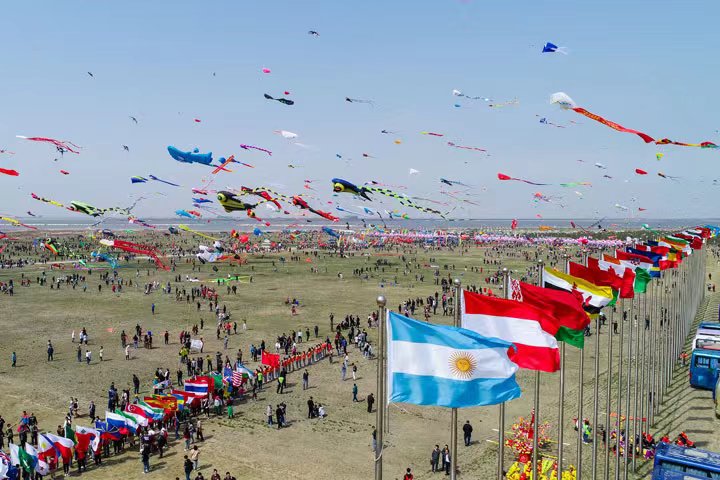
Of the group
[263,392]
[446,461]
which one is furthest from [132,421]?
[446,461]

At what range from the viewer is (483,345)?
8.43 meters

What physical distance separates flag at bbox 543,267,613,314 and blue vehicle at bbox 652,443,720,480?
4679 millimetres

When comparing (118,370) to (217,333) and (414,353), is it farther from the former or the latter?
(414,353)

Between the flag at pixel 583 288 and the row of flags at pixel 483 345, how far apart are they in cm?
3

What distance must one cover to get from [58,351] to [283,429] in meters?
19.6

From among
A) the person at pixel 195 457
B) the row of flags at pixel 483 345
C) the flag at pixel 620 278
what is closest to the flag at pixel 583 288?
the row of flags at pixel 483 345

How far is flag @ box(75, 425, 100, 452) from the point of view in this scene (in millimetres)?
Answer: 17906

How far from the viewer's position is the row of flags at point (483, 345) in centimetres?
834

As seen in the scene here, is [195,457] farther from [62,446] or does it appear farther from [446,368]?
[446,368]

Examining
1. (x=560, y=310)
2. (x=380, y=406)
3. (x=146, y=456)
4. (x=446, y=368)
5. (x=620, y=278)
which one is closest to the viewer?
(x=380, y=406)

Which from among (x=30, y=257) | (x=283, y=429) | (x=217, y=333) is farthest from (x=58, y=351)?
(x=30, y=257)

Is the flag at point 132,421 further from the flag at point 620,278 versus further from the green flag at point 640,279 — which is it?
the green flag at point 640,279

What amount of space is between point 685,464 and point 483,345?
32.2 ft

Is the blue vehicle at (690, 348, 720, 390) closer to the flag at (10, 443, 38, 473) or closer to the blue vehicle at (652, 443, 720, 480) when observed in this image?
the blue vehicle at (652, 443, 720, 480)
